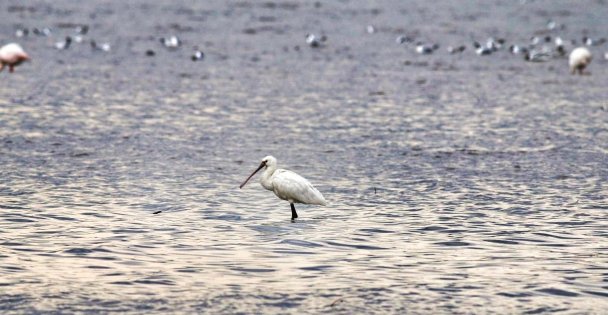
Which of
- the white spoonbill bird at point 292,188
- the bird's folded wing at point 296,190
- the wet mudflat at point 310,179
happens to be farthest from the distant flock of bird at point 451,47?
the bird's folded wing at point 296,190

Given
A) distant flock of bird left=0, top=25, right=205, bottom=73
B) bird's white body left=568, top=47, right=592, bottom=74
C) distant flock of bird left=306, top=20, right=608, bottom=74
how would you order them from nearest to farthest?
distant flock of bird left=0, top=25, right=205, bottom=73 → bird's white body left=568, top=47, right=592, bottom=74 → distant flock of bird left=306, top=20, right=608, bottom=74

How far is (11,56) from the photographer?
27000 millimetres

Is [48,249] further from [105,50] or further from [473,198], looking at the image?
[105,50]

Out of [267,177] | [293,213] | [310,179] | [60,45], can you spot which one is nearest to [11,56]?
[60,45]

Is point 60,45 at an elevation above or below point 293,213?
above

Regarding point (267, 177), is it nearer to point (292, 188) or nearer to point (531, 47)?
point (292, 188)

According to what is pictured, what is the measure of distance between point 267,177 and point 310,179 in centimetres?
186

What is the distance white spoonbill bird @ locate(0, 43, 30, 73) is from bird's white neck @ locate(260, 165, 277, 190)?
1520cm

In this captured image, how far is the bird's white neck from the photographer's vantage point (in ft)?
41.6

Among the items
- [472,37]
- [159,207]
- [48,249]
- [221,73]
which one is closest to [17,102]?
[221,73]

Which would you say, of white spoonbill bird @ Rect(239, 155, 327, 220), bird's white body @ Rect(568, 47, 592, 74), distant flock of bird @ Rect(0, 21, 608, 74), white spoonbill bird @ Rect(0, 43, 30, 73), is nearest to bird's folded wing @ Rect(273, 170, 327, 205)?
white spoonbill bird @ Rect(239, 155, 327, 220)

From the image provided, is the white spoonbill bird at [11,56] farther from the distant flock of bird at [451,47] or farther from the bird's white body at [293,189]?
the bird's white body at [293,189]

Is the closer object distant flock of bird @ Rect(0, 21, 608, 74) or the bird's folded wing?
the bird's folded wing

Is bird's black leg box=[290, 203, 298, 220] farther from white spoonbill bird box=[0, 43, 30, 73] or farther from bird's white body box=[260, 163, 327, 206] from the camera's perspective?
white spoonbill bird box=[0, 43, 30, 73]
